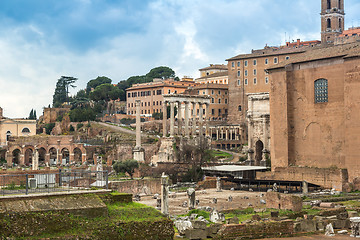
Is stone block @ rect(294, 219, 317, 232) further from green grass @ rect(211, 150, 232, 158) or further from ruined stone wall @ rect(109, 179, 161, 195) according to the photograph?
green grass @ rect(211, 150, 232, 158)

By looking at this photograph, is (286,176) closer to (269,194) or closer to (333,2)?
(269,194)

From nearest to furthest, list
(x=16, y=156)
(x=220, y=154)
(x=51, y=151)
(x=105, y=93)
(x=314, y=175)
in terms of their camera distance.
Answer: (x=314, y=175)
(x=220, y=154)
(x=16, y=156)
(x=51, y=151)
(x=105, y=93)

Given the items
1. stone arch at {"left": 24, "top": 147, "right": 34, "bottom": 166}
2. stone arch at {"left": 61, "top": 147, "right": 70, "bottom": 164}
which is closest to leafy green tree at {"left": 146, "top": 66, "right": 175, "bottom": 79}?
stone arch at {"left": 61, "top": 147, "right": 70, "bottom": 164}

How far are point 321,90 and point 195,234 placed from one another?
27.7 metres

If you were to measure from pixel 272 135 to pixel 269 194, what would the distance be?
18.3 m

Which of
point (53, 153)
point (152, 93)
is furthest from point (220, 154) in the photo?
point (152, 93)

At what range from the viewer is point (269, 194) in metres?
29.3

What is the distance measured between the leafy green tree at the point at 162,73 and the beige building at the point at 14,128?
3815cm

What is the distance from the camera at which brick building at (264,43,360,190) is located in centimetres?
4025

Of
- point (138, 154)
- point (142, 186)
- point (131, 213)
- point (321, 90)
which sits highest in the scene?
point (321, 90)

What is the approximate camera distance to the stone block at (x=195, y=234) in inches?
752

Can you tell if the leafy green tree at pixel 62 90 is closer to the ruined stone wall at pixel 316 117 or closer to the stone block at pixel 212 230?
the ruined stone wall at pixel 316 117

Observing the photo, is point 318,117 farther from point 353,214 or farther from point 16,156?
point 16,156

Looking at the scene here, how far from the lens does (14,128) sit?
7950 centimetres
